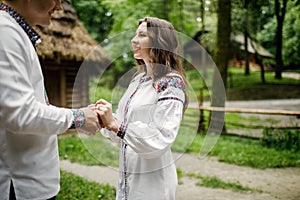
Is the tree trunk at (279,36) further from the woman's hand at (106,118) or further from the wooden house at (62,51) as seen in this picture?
the woman's hand at (106,118)

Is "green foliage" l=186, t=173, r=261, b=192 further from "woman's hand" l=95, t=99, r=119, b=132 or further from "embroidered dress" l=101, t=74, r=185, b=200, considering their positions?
"woman's hand" l=95, t=99, r=119, b=132

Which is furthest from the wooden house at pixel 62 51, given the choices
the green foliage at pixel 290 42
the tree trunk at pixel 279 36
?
the green foliage at pixel 290 42

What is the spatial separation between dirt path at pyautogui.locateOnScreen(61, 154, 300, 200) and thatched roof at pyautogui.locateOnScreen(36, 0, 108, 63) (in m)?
2.65

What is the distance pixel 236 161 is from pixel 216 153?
0.77 metres

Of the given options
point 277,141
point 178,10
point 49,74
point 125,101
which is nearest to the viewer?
point 125,101

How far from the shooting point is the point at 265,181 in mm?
4895

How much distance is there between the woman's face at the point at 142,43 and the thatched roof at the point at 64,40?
558cm

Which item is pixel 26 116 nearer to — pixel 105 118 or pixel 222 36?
pixel 105 118

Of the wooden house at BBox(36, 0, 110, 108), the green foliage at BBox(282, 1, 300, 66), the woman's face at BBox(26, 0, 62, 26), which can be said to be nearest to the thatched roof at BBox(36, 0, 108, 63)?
the wooden house at BBox(36, 0, 110, 108)

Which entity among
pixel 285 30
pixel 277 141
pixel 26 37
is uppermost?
pixel 26 37

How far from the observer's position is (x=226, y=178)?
199 inches

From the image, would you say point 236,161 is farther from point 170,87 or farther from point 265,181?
point 170,87

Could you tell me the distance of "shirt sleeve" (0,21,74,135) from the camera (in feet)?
3.27

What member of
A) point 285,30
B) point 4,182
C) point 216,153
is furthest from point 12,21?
point 285,30
